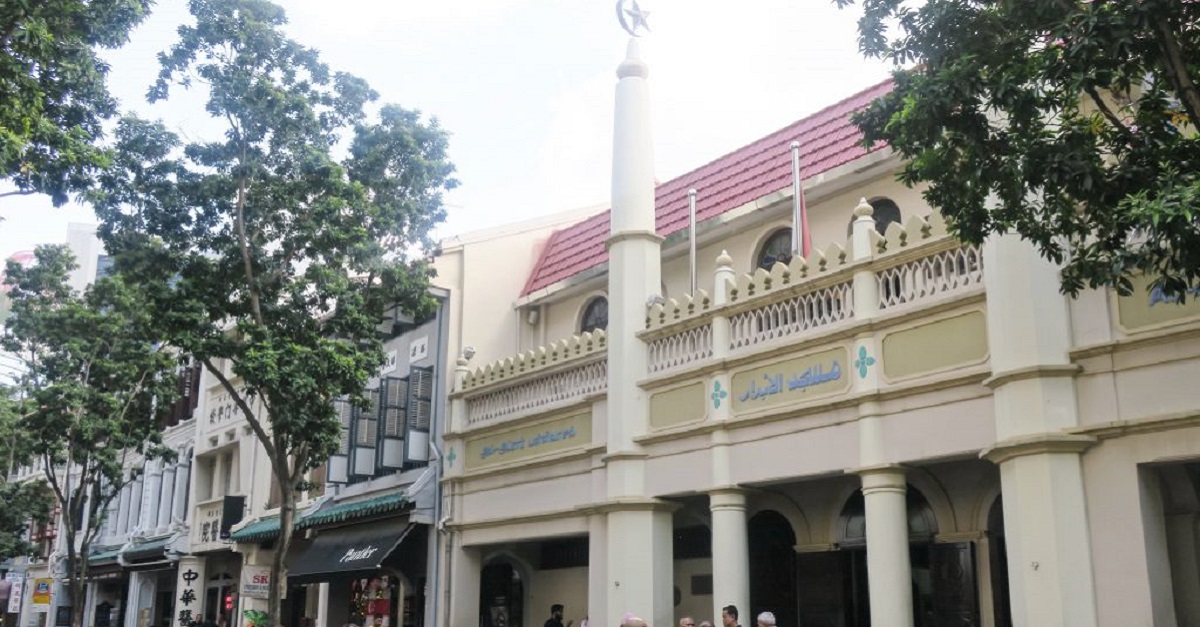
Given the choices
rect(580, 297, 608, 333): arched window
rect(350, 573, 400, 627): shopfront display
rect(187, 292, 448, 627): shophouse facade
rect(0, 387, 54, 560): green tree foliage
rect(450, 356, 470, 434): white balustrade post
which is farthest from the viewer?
rect(0, 387, 54, 560): green tree foliage

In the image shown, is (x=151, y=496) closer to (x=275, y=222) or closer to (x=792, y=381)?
(x=275, y=222)

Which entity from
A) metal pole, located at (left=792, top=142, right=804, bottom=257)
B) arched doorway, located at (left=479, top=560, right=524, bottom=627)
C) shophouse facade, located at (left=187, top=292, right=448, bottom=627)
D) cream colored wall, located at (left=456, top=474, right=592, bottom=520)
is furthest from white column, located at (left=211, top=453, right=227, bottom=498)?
metal pole, located at (left=792, top=142, right=804, bottom=257)

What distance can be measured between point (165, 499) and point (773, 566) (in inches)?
940

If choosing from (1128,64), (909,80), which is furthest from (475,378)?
(1128,64)

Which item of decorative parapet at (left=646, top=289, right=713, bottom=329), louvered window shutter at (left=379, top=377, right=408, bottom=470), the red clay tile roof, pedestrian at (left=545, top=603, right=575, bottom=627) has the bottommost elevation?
pedestrian at (left=545, top=603, right=575, bottom=627)

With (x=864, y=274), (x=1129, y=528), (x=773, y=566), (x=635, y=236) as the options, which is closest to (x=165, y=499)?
(x=635, y=236)

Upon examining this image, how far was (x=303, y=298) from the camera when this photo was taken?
59.8 ft

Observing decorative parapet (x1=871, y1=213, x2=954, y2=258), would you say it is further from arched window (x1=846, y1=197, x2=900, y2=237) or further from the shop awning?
the shop awning

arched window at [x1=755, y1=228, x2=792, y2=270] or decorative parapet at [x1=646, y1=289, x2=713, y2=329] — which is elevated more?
arched window at [x1=755, y1=228, x2=792, y2=270]

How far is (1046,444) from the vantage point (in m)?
11.2

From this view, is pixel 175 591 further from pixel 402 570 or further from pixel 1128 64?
pixel 1128 64

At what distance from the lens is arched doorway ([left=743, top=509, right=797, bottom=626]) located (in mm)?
17188

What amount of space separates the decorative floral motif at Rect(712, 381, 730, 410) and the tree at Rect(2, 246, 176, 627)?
14210mm

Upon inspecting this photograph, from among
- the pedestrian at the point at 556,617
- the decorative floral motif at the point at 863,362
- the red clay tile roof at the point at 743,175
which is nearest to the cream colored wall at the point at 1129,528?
the decorative floral motif at the point at 863,362
